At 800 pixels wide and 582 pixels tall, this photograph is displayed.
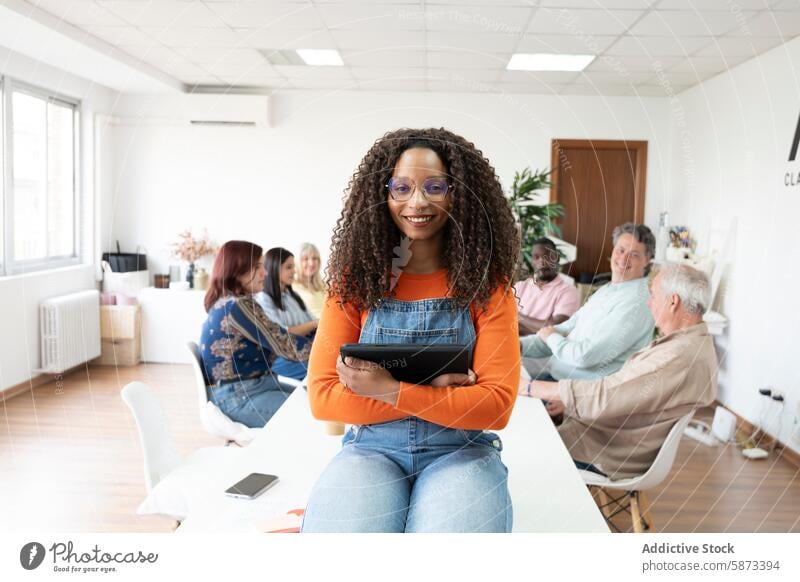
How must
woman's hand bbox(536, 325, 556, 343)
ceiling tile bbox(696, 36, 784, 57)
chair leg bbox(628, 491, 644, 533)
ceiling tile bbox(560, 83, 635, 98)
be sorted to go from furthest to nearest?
ceiling tile bbox(560, 83, 635, 98), ceiling tile bbox(696, 36, 784, 57), chair leg bbox(628, 491, 644, 533), woman's hand bbox(536, 325, 556, 343)

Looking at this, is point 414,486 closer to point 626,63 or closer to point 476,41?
point 476,41

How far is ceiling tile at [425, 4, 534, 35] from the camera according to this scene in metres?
1.77

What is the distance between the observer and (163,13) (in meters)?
2.14

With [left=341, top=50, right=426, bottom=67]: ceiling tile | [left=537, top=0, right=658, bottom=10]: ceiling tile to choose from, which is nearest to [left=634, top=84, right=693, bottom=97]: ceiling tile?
[left=537, top=0, right=658, bottom=10]: ceiling tile

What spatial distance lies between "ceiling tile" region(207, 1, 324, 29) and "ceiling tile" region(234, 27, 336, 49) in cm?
3

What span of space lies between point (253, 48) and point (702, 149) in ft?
5.93

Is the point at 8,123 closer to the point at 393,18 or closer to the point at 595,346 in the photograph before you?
the point at 393,18

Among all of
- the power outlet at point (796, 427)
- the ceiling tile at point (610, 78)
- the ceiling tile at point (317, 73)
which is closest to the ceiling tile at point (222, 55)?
the ceiling tile at point (317, 73)

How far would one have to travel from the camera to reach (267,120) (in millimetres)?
2195

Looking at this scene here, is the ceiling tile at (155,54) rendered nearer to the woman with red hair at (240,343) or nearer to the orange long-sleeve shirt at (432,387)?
the woman with red hair at (240,343)

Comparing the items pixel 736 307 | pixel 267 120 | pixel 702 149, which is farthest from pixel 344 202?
pixel 702 149

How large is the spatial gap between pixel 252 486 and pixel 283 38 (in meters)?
1.70

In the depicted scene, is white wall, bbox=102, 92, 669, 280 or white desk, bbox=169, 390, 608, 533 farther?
white wall, bbox=102, 92, 669, 280

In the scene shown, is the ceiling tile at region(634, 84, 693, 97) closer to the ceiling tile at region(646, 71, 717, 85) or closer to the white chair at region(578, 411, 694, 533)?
the ceiling tile at region(646, 71, 717, 85)
